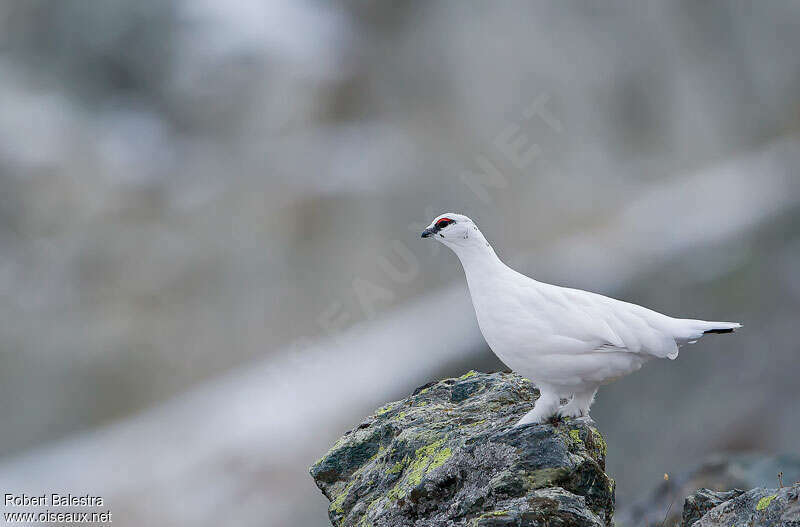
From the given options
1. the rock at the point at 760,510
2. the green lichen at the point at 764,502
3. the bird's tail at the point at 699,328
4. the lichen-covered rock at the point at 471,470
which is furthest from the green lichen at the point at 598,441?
the green lichen at the point at 764,502

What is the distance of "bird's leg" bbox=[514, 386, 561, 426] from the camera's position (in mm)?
3848

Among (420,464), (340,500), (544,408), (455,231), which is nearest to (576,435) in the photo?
(544,408)

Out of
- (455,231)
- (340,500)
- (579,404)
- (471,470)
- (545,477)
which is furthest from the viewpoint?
(340,500)

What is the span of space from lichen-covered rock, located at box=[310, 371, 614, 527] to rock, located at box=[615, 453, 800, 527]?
3327 millimetres

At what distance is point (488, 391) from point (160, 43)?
62.2ft

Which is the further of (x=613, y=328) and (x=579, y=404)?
(x=579, y=404)

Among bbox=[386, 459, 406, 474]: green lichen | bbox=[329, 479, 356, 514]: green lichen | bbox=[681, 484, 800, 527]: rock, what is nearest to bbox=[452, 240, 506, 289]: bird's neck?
bbox=[386, 459, 406, 474]: green lichen

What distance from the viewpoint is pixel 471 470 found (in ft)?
12.2

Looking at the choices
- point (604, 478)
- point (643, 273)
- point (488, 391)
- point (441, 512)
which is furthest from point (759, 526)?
point (643, 273)

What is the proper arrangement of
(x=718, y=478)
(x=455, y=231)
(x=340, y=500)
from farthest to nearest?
1. (x=718, y=478)
2. (x=340, y=500)
3. (x=455, y=231)

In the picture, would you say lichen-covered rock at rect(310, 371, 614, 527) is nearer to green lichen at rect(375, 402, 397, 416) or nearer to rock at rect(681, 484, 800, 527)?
green lichen at rect(375, 402, 397, 416)

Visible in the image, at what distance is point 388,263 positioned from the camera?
2319 cm

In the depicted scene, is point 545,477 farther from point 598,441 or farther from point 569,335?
point 569,335

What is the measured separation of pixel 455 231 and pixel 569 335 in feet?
2.68
